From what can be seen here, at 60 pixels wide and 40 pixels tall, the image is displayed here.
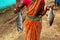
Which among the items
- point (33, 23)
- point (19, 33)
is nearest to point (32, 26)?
point (33, 23)

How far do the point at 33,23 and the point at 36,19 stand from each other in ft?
0.34

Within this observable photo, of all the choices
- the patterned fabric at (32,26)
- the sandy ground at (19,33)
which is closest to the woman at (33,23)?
the patterned fabric at (32,26)

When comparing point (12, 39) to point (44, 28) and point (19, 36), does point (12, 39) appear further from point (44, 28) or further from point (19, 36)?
point (44, 28)

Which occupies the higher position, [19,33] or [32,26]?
[32,26]

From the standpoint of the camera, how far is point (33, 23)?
3.93 meters

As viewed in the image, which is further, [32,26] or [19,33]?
[19,33]

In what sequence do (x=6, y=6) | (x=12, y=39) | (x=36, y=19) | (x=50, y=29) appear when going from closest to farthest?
(x=36, y=19) < (x=12, y=39) < (x=50, y=29) < (x=6, y=6)

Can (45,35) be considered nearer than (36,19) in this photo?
No

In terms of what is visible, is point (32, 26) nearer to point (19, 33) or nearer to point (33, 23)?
point (33, 23)

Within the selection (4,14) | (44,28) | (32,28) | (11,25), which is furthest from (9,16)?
(32,28)

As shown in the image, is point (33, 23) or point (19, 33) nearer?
point (33, 23)

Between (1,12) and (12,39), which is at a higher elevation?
(1,12)

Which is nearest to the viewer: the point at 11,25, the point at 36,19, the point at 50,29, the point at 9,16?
the point at 36,19

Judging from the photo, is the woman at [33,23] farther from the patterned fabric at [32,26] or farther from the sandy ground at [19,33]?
the sandy ground at [19,33]
